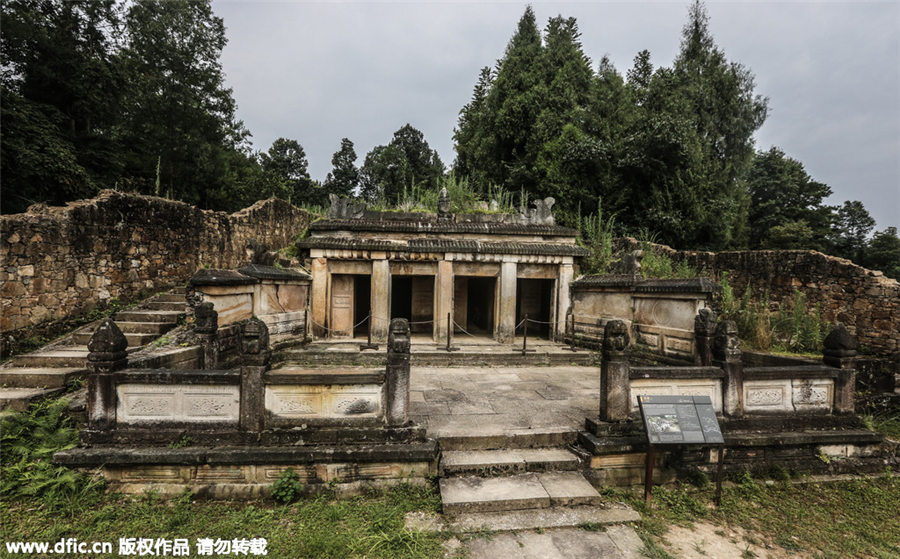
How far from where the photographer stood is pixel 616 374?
173 inches

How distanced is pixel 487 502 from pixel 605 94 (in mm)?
19879

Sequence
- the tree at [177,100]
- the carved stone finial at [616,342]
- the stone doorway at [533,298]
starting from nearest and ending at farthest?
the carved stone finial at [616,342] → the stone doorway at [533,298] → the tree at [177,100]

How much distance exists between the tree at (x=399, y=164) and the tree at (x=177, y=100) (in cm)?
1316

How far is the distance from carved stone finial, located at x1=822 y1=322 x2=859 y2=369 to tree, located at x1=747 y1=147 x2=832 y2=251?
64.4 ft

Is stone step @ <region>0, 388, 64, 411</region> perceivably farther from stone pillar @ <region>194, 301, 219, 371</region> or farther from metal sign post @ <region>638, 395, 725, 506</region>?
metal sign post @ <region>638, 395, 725, 506</region>

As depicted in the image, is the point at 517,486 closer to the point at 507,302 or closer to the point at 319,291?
the point at 507,302

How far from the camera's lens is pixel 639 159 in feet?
45.8

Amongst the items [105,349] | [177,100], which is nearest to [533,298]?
[105,349]

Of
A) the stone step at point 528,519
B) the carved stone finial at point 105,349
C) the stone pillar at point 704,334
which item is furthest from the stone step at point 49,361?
the stone pillar at point 704,334

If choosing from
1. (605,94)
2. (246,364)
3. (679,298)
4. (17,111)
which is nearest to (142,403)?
(246,364)

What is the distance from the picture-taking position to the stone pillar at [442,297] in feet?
Result: 30.9

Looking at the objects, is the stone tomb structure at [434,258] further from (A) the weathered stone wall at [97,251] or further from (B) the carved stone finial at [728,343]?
(B) the carved stone finial at [728,343]

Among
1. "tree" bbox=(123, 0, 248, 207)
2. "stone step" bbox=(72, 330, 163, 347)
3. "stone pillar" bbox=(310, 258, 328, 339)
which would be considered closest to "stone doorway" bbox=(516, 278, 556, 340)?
"stone pillar" bbox=(310, 258, 328, 339)

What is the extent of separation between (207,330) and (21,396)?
87.2 inches
